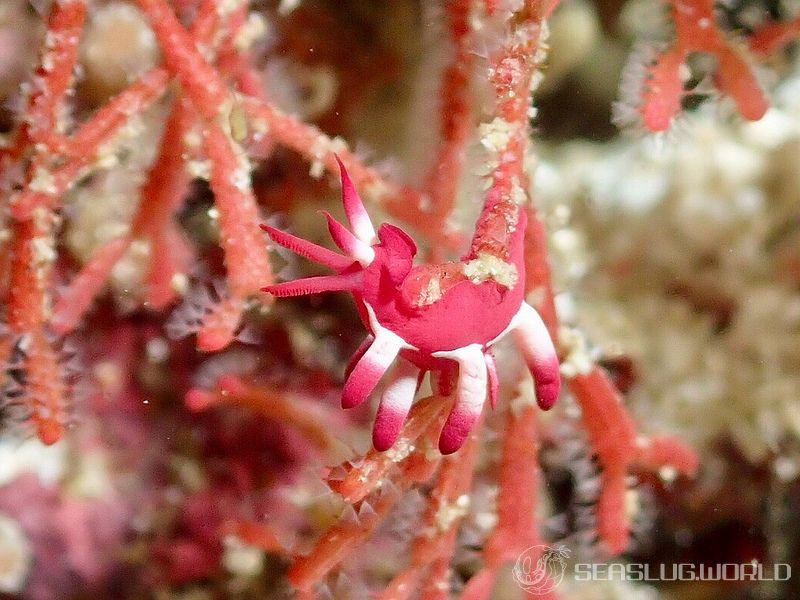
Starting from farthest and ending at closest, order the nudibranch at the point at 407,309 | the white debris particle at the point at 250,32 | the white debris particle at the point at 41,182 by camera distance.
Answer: the white debris particle at the point at 250,32 < the white debris particle at the point at 41,182 < the nudibranch at the point at 407,309

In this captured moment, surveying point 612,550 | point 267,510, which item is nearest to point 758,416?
point 612,550

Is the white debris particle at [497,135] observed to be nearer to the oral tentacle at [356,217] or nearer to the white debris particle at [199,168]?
the oral tentacle at [356,217]

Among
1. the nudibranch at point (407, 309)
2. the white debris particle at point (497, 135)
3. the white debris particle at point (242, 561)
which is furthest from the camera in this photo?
the white debris particle at point (242, 561)

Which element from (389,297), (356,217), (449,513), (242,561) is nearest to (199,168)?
(356,217)

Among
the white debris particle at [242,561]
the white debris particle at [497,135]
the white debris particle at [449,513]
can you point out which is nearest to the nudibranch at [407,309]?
the white debris particle at [497,135]

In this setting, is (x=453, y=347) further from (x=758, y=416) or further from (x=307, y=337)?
(x=758, y=416)

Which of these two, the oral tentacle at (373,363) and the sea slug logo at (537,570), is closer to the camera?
the oral tentacle at (373,363)
